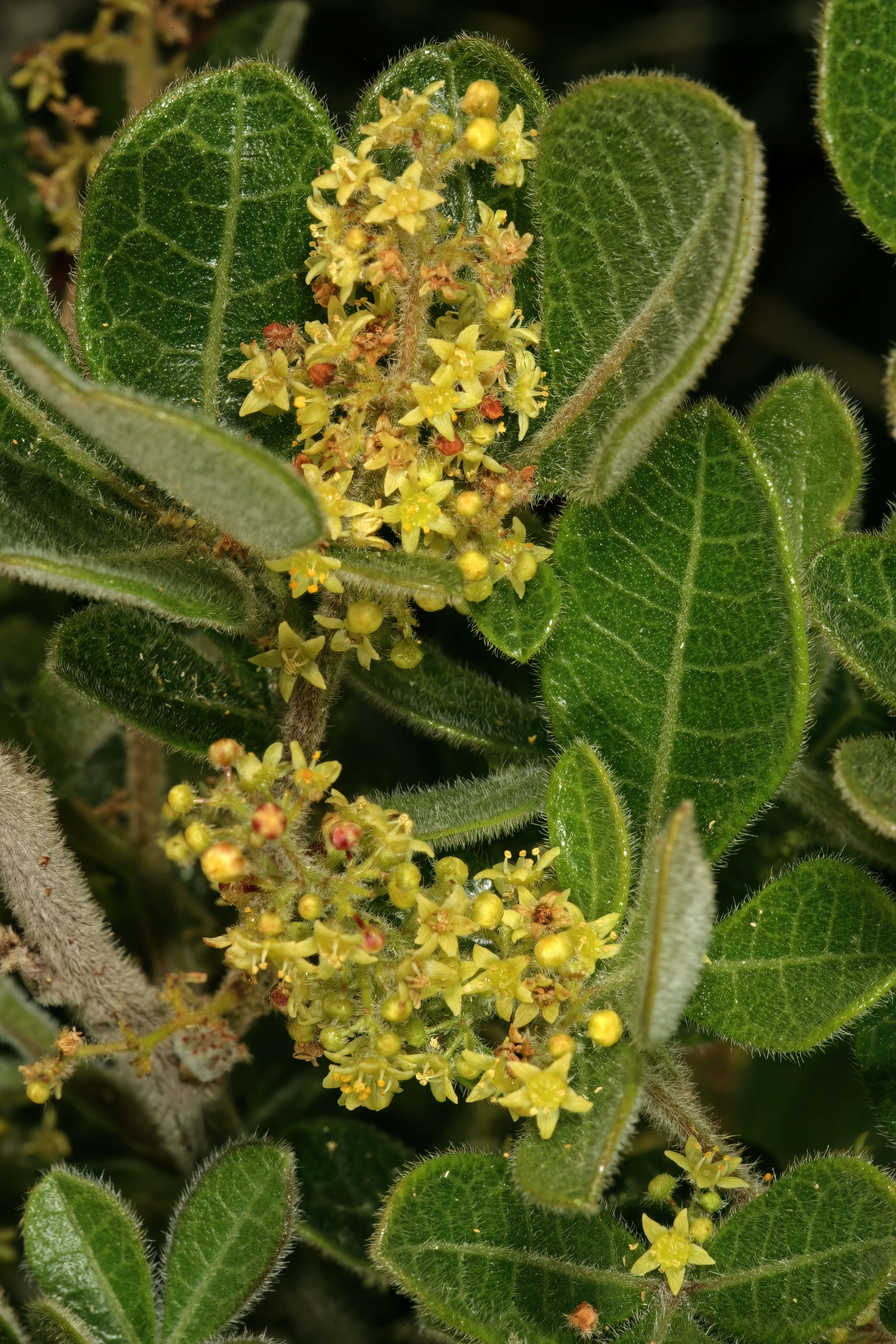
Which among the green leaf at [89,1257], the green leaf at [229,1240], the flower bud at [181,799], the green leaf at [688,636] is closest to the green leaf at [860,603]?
the green leaf at [688,636]

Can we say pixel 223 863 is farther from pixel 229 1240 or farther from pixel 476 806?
pixel 229 1240

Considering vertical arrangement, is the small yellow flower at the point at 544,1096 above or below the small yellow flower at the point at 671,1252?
above

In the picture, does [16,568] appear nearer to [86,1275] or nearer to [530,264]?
[530,264]

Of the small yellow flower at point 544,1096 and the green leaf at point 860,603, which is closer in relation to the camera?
the small yellow flower at point 544,1096

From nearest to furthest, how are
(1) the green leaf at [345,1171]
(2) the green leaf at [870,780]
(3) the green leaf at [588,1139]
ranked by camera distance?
(3) the green leaf at [588,1139] < (2) the green leaf at [870,780] < (1) the green leaf at [345,1171]

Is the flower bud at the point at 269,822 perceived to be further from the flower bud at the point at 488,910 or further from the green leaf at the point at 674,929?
the green leaf at the point at 674,929

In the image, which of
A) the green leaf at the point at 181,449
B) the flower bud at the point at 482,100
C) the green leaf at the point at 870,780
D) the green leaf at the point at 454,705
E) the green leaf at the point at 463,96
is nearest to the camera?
the green leaf at the point at 181,449

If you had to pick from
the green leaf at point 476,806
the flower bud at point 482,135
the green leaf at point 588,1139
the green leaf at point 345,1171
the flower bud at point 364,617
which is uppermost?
the flower bud at point 482,135

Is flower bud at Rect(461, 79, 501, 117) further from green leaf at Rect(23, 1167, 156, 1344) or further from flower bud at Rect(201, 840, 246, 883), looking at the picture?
green leaf at Rect(23, 1167, 156, 1344)
